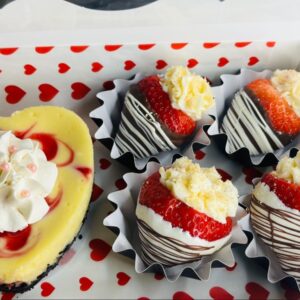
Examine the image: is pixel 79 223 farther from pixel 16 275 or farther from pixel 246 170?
pixel 246 170

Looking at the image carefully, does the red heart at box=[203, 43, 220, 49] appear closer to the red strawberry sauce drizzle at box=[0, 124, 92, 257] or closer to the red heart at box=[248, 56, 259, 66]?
the red heart at box=[248, 56, 259, 66]

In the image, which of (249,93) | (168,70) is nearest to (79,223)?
(168,70)

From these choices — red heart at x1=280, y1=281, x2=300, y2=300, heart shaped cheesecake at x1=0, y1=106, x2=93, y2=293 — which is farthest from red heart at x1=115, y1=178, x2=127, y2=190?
red heart at x1=280, y1=281, x2=300, y2=300

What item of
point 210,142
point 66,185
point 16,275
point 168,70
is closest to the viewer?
point 16,275

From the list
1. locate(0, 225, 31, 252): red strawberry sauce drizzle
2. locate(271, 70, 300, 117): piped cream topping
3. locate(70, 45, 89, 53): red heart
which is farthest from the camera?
locate(271, 70, 300, 117): piped cream topping

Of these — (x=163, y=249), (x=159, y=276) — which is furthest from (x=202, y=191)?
(x=159, y=276)

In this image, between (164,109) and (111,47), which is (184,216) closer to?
(164,109)
